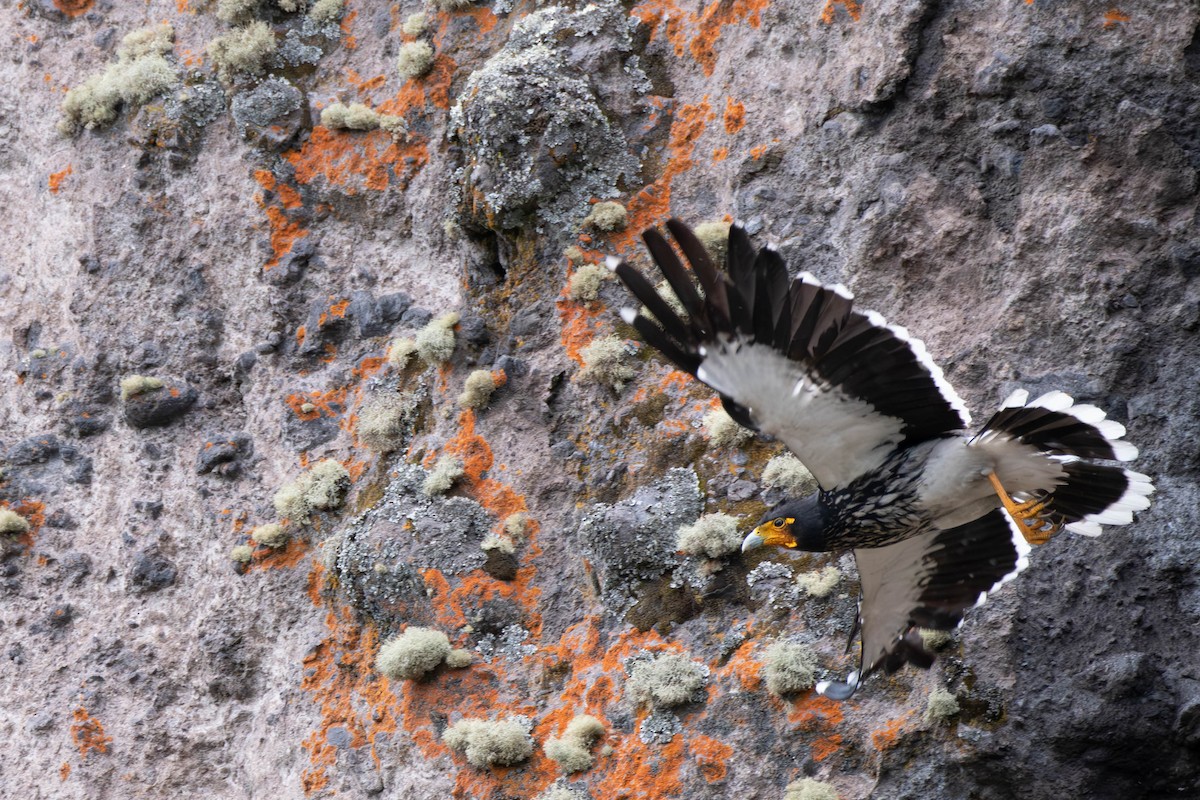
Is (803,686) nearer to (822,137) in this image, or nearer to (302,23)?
(822,137)

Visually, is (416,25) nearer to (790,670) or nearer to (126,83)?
(126,83)

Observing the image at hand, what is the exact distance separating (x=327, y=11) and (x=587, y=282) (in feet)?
11.6

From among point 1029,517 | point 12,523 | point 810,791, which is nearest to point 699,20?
point 1029,517

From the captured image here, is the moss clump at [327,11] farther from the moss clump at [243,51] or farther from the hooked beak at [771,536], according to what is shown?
the hooked beak at [771,536]

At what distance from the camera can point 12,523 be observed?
788 centimetres

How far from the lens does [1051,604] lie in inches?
219

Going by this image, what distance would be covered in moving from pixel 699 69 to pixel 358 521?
3.75m

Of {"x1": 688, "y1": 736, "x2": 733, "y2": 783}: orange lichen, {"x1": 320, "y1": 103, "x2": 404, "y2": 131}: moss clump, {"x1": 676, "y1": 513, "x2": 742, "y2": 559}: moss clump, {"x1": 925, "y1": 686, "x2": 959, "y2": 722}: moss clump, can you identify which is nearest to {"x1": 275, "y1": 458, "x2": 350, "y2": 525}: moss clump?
{"x1": 676, "y1": 513, "x2": 742, "y2": 559}: moss clump

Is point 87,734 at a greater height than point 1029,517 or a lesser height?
lesser

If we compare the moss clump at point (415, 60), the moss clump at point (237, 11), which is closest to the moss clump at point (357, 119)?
the moss clump at point (415, 60)

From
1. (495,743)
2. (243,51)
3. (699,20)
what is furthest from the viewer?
(243,51)

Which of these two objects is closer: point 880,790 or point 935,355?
point 880,790

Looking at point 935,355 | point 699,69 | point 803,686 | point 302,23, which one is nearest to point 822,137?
point 699,69

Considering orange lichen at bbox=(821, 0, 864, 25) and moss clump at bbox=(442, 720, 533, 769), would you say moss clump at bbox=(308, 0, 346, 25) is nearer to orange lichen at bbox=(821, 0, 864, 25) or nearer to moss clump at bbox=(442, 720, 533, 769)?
orange lichen at bbox=(821, 0, 864, 25)
